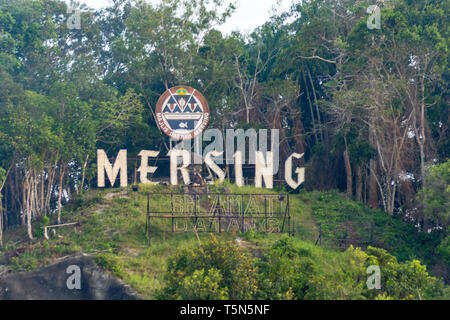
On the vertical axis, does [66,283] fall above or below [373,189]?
below

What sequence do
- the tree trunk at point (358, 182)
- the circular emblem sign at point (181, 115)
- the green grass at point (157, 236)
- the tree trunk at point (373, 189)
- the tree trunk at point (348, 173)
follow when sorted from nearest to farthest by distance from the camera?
the green grass at point (157, 236) < the circular emblem sign at point (181, 115) < the tree trunk at point (373, 189) < the tree trunk at point (358, 182) < the tree trunk at point (348, 173)

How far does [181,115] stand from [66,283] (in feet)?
31.1

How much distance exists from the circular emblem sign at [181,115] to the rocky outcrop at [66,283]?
7.79 metres

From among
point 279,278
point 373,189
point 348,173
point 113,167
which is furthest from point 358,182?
point 279,278

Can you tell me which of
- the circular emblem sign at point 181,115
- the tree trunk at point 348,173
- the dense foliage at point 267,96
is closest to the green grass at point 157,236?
the dense foliage at point 267,96

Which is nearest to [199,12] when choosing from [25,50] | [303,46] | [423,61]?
[303,46]

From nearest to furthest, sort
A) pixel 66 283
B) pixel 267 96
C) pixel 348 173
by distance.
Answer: pixel 66 283
pixel 348 173
pixel 267 96

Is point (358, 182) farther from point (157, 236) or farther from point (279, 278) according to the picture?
point (279, 278)

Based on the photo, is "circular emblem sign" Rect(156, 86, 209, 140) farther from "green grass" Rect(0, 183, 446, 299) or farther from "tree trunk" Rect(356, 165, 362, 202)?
"tree trunk" Rect(356, 165, 362, 202)

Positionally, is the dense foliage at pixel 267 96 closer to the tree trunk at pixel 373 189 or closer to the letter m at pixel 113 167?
the tree trunk at pixel 373 189

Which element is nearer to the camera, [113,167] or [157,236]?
[157,236]

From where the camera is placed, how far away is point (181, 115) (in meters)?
30.0

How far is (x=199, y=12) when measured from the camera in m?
37.3

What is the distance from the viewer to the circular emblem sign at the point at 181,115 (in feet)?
98.2
